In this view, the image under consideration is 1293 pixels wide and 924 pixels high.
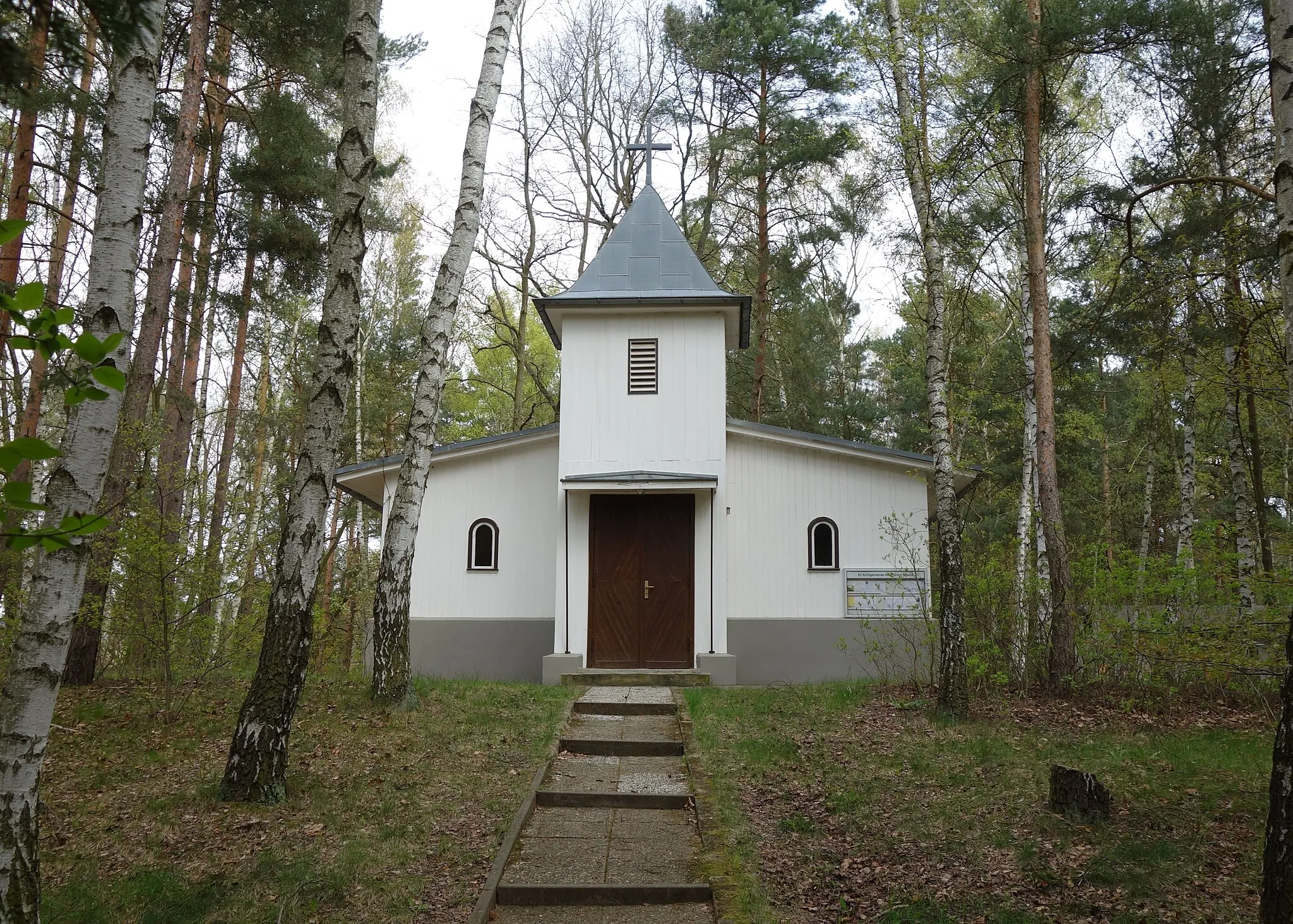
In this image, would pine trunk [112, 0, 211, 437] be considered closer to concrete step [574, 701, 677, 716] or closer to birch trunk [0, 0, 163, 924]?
concrete step [574, 701, 677, 716]

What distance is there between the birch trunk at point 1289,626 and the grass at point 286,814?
3.57 m

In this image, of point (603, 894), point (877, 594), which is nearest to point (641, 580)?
point (877, 594)

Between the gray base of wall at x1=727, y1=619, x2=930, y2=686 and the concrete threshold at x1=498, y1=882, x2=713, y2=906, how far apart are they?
26.8 ft

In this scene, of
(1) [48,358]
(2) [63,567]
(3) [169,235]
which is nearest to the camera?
(1) [48,358]

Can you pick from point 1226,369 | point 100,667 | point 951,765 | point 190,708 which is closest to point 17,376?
point 100,667

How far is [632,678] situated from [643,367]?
4419 millimetres

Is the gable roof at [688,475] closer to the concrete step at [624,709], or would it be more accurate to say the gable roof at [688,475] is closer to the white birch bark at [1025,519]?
the white birch bark at [1025,519]

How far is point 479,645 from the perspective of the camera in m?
13.6

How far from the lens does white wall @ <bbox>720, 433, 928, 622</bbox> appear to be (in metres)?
13.5

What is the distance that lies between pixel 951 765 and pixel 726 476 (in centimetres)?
686

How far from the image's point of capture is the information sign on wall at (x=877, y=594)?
1317 centimetres

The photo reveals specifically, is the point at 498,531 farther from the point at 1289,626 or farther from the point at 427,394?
the point at 1289,626

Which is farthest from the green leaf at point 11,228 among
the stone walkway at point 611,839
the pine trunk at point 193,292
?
the pine trunk at point 193,292

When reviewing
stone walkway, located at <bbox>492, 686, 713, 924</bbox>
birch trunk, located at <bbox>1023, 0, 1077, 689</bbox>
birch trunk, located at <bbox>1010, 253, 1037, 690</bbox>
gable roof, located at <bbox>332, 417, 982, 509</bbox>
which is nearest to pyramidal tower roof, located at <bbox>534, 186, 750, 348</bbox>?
gable roof, located at <bbox>332, 417, 982, 509</bbox>
